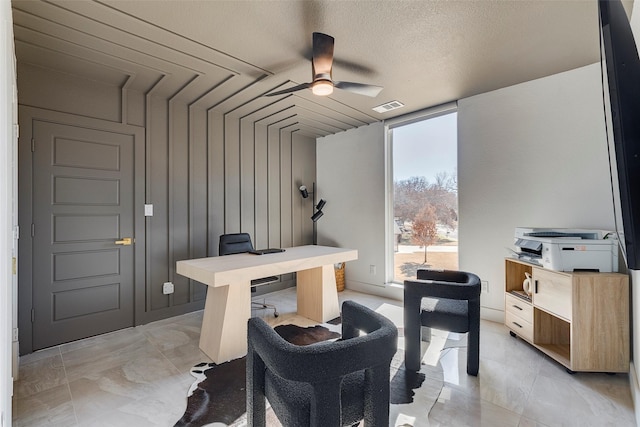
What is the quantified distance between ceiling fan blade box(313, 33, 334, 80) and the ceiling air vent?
1.53 metres

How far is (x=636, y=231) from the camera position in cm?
104

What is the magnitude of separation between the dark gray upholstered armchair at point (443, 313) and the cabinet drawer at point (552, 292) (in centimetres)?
73

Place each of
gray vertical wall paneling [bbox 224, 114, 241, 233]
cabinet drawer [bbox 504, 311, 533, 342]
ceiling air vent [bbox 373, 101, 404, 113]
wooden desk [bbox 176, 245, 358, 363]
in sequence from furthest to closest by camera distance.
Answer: gray vertical wall paneling [bbox 224, 114, 241, 233], ceiling air vent [bbox 373, 101, 404, 113], cabinet drawer [bbox 504, 311, 533, 342], wooden desk [bbox 176, 245, 358, 363]

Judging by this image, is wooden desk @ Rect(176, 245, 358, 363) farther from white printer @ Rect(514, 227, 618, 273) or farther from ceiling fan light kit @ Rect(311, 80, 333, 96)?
Answer: white printer @ Rect(514, 227, 618, 273)

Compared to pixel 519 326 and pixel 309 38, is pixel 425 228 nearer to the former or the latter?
pixel 519 326

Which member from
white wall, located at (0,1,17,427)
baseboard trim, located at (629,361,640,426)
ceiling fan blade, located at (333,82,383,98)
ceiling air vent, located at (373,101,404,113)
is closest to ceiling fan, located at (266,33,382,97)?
ceiling fan blade, located at (333,82,383,98)

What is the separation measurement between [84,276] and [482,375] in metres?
3.72

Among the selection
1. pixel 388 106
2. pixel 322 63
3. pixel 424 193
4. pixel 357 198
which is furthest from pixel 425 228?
pixel 322 63

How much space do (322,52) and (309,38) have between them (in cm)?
18

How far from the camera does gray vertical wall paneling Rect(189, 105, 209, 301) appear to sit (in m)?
3.67

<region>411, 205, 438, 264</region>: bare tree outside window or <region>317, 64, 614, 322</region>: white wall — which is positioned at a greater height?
<region>317, 64, 614, 322</region>: white wall

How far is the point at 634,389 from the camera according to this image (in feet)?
6.09

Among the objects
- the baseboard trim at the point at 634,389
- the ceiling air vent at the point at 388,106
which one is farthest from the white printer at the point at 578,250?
the ceiling air vent at the point at 388,106

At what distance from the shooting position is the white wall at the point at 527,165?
2635 mm
